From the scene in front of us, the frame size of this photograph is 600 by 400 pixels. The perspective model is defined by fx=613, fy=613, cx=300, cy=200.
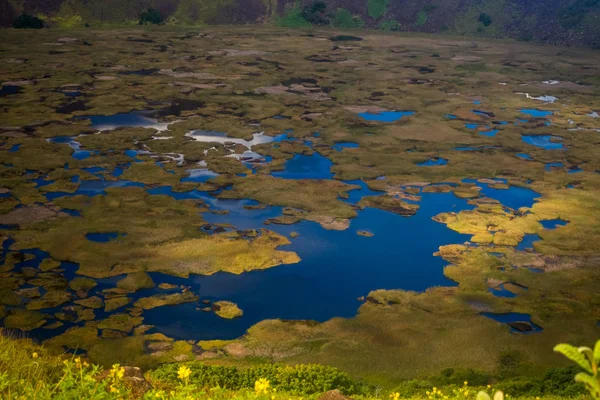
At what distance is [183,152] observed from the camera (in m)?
20.9

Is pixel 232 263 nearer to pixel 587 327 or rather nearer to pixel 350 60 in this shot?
pixel 587 327

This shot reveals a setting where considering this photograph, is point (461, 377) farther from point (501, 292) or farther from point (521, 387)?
point (501, 292)

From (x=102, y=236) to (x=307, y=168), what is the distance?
7.50m

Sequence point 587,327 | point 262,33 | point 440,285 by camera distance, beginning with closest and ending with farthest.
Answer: point 587,327 < point 440,285 < point 262,33

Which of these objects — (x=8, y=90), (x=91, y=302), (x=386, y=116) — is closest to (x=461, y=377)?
(x=91, y=302)

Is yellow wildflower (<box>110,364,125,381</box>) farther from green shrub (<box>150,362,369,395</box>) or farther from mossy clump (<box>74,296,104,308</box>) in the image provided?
mossy clump (<box>74,296,104,308</box>)

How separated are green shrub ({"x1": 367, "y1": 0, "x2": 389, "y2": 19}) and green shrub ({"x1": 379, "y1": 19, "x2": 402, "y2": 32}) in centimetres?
116

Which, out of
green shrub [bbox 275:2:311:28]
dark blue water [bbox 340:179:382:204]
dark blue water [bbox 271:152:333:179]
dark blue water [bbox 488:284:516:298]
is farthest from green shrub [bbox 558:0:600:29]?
dark blue water [bbox 488:284:516:298]

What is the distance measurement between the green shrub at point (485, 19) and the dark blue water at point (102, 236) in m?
44.2

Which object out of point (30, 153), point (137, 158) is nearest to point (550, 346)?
point (137, 158)

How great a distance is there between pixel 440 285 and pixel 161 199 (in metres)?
8.07

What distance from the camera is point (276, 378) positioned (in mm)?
8930

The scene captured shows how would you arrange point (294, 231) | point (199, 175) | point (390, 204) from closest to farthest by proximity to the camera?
point (294, 231)
point (390, 204)
point (199, 175)

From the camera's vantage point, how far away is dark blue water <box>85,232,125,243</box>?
578 inches
